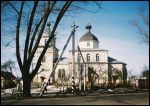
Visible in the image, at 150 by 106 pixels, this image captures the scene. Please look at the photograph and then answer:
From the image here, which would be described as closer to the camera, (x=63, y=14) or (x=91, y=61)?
(x=63, y=14)

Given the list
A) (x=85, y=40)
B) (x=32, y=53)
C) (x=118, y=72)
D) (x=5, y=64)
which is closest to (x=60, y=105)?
(x=32, y=53)

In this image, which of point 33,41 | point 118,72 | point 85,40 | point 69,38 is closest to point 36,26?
point 33,41

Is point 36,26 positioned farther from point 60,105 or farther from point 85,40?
point 85,40

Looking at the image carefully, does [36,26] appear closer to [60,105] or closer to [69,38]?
[69,38]

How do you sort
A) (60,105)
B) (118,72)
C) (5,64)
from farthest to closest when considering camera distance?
(118,72) < (5,64) < (60,105)

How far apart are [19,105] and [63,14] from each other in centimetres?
1044

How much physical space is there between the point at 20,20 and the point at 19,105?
32.9 feet

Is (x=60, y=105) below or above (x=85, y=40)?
below

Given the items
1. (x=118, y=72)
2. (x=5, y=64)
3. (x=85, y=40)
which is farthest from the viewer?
(x=85, y=40)

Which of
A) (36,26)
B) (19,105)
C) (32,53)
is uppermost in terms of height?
(36,26)

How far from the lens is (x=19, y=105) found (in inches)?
525

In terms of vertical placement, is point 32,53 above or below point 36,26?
below

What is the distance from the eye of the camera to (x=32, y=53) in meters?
22.1

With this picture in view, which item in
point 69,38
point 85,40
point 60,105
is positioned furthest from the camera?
point 85,40
